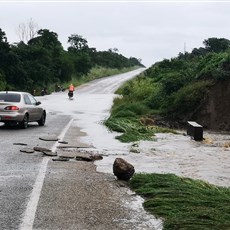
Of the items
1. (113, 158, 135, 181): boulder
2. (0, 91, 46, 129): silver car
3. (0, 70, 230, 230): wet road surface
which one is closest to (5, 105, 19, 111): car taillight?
(0, 91, 46, 129): silver car

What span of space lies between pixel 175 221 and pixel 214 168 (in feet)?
17.7

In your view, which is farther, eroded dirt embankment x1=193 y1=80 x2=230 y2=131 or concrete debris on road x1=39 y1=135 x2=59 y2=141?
eroded dirt embankment x1=193 y1=80 x2=230 y2=131

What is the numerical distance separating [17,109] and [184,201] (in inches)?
520

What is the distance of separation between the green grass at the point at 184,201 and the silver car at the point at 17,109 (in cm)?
1088

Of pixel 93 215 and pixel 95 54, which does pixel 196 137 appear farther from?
pixel 95 54

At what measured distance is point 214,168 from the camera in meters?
11.5

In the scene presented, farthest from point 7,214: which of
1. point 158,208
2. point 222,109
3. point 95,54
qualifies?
point 95,54

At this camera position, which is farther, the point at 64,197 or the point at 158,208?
the point at 64,197

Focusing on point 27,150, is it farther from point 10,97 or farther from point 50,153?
point 10,97

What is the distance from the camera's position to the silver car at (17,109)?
1952cm

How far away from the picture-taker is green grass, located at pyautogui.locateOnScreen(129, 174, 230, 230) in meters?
6.22

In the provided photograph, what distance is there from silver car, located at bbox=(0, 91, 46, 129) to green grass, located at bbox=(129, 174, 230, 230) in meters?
10.9

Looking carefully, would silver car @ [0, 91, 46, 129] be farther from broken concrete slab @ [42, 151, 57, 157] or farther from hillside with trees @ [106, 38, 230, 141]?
broken concrete slab @ [42, 151, 57, 157]

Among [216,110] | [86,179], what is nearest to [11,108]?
[86,179]
